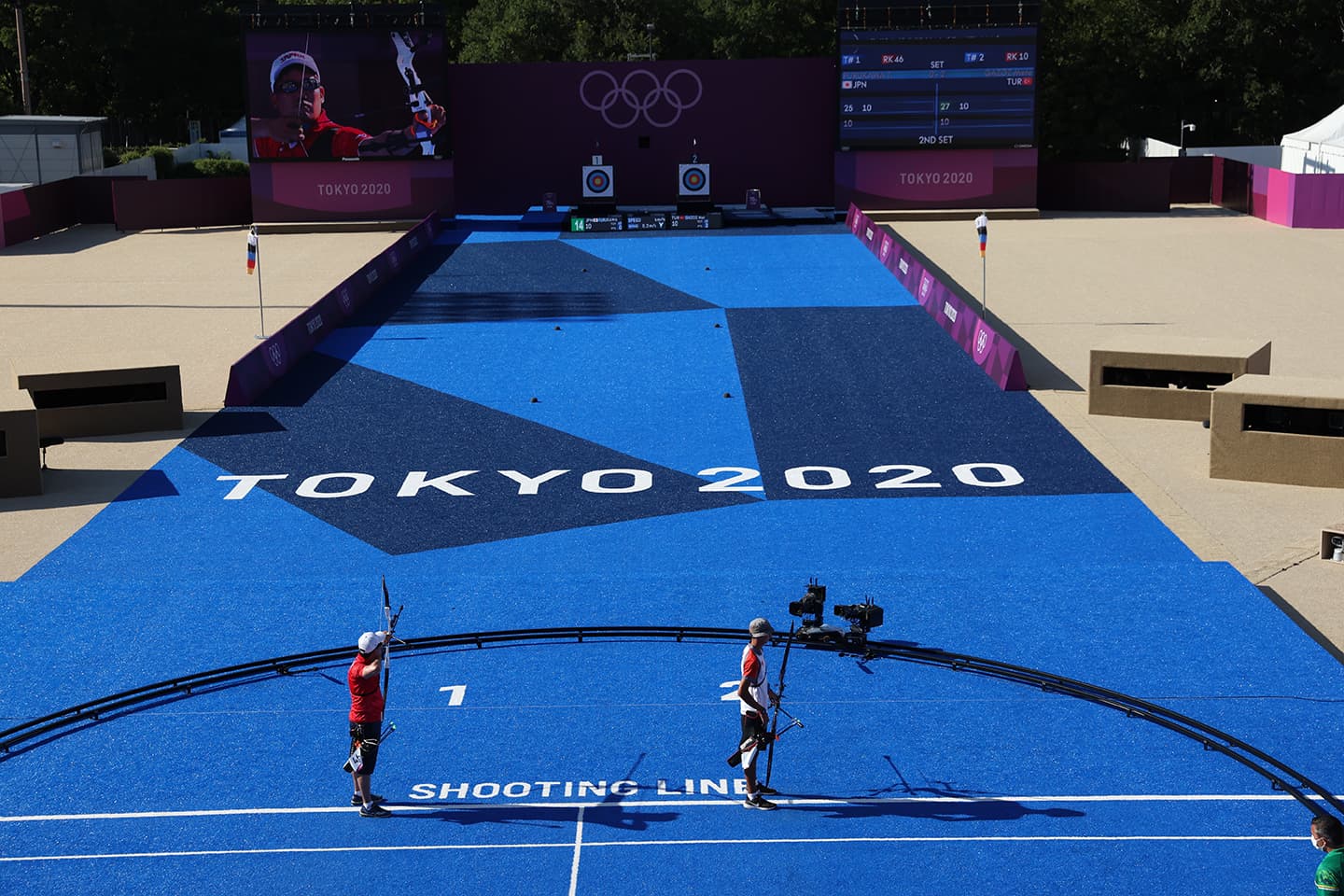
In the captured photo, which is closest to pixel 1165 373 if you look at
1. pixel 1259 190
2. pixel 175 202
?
pixel 1259 190

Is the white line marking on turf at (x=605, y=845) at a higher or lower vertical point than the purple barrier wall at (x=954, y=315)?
lower

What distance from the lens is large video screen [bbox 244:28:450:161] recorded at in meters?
51.2

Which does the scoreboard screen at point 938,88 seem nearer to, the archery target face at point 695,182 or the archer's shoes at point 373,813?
the archery target face at point 695,182

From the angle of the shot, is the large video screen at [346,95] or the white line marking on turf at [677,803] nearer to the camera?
the white line marking on turf at [677,803]

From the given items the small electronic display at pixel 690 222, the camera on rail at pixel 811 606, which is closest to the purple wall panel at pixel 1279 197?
the small electronic display at pixel 690 222

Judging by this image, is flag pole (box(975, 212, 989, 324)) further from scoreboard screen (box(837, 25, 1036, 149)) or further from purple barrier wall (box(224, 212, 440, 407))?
scoreboard screen (box(837, 25, 1036, 149))

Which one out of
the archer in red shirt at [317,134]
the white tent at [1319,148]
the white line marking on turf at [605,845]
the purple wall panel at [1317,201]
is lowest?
the white line marking on turf at [605,845]

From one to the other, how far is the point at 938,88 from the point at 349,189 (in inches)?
749

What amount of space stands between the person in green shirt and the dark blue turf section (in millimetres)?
1748

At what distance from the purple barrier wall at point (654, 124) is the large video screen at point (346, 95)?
18.3 feet

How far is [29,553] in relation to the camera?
65.2 feet

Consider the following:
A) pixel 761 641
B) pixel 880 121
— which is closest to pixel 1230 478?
pixel 761 641

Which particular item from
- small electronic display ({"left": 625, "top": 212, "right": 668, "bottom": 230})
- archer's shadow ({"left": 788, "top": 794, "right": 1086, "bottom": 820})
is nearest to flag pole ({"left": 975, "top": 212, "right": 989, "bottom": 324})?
small electronic display ({"left": 625, "top": 212, "right": 668, "bottom": 230})

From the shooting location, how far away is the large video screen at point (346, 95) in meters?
51.2
